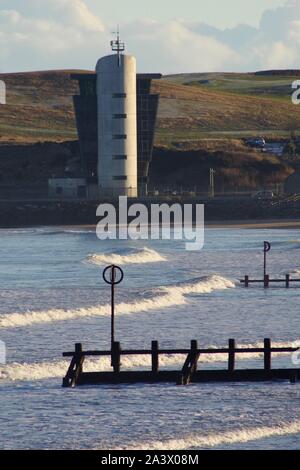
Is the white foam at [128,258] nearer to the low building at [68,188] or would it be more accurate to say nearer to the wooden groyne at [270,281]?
the wooden groyne at [270,281]

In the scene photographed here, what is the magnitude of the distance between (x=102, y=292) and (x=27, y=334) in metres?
15.4

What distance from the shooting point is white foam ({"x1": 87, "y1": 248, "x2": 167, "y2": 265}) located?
3503 inches

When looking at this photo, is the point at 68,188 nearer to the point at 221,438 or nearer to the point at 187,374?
→ the point at 187,374

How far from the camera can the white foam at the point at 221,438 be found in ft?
110

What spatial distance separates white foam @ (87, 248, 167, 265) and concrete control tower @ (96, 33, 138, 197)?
35.4 meters

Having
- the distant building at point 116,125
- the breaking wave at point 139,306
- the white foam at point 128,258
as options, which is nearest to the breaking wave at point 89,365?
the breaking wave at point 139,306

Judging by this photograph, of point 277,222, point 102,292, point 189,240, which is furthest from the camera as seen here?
point 277,222

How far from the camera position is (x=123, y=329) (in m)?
53.4

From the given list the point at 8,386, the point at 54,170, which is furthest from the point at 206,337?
the point at 54,170

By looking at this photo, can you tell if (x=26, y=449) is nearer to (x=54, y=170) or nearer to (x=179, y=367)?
(x=179, y=367)

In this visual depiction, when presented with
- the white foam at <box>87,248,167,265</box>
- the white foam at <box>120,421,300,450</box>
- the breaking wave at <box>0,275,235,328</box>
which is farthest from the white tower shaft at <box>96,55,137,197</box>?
the white foam at <box>120,421,300,450</box>

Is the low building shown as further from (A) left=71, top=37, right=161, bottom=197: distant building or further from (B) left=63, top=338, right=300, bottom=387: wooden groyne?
(B) left=63, top=338, right=300, bottom=387: wooden groyne

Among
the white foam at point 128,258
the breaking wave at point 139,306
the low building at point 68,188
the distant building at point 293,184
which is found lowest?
the breaking wave at point 139,306

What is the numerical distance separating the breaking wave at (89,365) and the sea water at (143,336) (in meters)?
0.05
